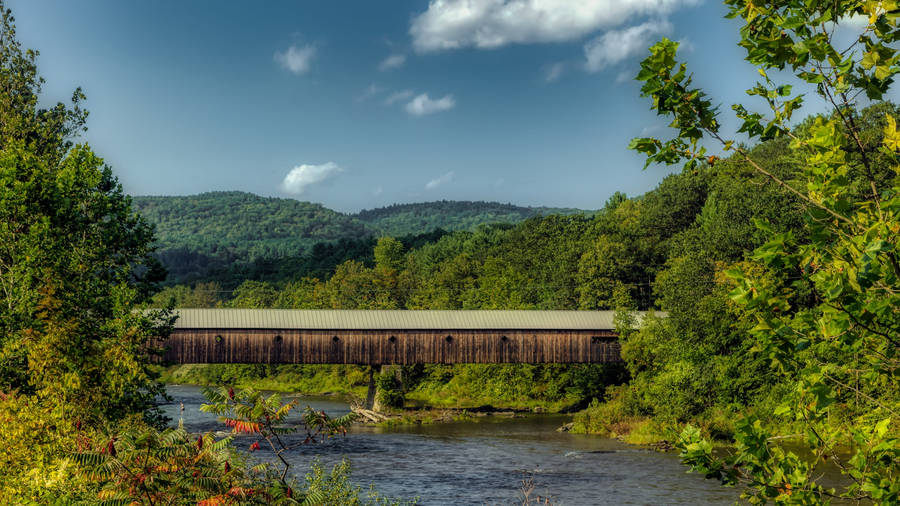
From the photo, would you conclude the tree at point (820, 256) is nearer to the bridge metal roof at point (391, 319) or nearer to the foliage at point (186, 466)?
the foliage at point (186, 466)

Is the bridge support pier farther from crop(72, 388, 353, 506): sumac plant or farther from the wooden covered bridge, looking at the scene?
crop(72, 388, 353, 506): sumac plant

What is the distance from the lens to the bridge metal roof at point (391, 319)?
115 ft

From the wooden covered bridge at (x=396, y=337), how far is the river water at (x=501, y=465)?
293 centimetres

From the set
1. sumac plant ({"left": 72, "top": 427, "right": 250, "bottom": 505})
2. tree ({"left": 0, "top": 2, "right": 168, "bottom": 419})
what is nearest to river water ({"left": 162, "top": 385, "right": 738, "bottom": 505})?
tree ({"left": 0, "top": 2, "right": 168, "bottom": 419})

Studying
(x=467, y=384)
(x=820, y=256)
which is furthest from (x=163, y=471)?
(x=467, y=384)

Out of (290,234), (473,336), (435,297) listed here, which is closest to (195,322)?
(473,336)

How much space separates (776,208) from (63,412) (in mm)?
29647

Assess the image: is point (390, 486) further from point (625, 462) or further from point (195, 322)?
point (195, 322)

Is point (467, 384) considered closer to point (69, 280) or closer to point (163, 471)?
point (69, 280)

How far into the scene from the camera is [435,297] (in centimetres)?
6378

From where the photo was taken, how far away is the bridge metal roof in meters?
35.2

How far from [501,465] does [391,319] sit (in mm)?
12165

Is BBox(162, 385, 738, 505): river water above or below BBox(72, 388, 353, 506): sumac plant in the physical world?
below

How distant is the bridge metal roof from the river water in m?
4.19
